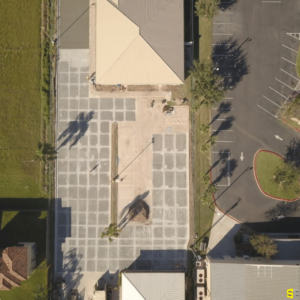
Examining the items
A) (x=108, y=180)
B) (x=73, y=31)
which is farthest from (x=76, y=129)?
(x=73, y=31)

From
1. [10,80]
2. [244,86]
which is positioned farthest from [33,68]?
[244,86]

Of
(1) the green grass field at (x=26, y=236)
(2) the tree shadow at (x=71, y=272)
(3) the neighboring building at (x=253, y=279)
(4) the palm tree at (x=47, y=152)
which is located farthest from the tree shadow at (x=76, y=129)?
(3) the neighboring building at (x=253, y=279)

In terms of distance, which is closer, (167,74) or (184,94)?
(167,74)

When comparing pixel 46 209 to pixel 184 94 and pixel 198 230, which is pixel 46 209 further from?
pixel 184 94

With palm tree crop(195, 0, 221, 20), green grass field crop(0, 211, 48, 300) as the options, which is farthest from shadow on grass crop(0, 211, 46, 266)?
palm tree crop(195, 0, 221, 20)

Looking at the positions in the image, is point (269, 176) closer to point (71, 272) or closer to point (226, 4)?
point (226, 4)

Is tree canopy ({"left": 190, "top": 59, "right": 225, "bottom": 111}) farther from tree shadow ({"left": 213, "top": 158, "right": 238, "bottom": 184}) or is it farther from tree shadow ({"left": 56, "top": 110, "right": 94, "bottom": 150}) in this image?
tree shadow ({"left": 56, "top": 110, "right": 94, "bottom": 150})

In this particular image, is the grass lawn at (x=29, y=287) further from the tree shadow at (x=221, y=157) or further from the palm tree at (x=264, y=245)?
the palm tree at (x=264, y=245)
